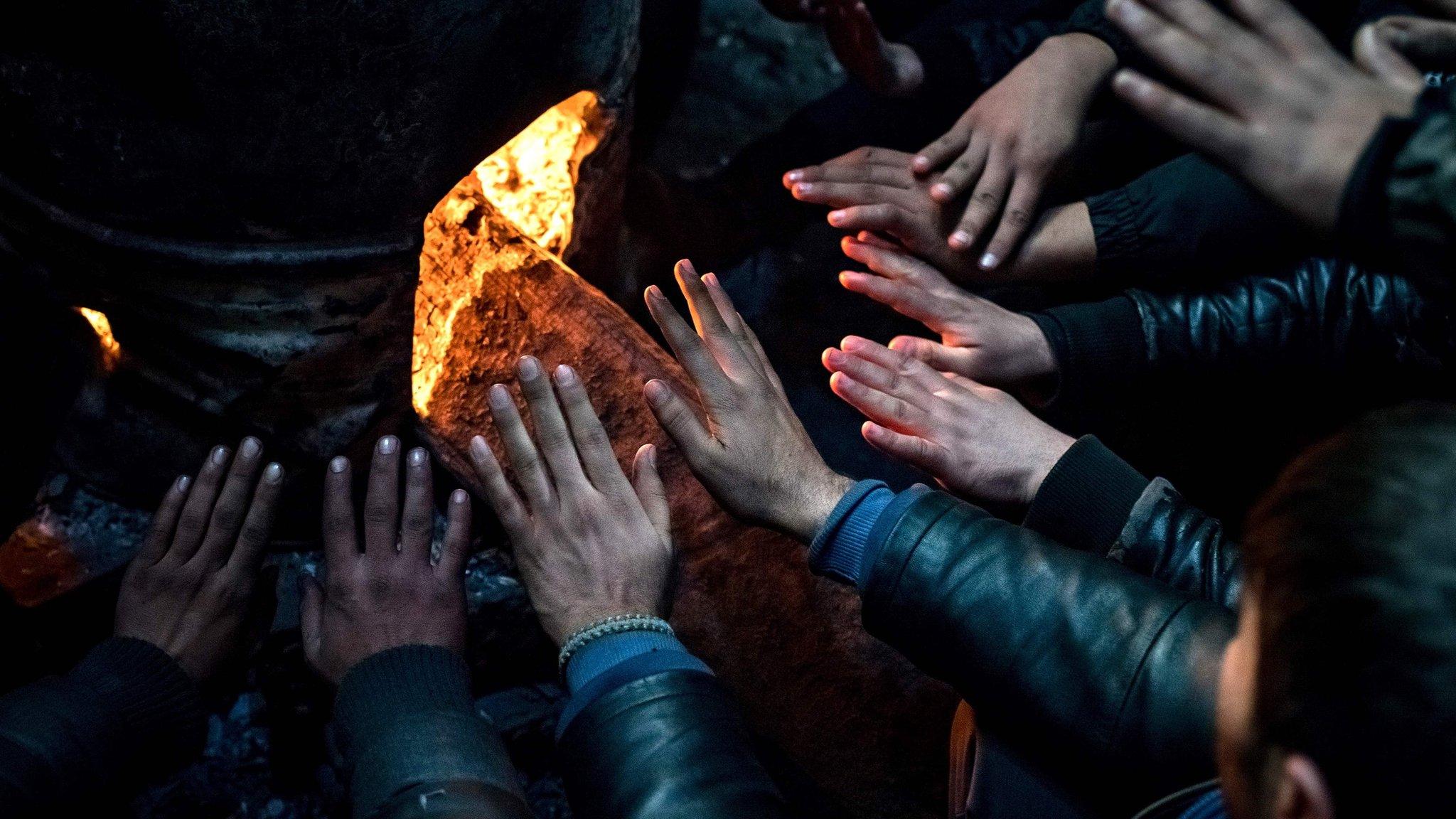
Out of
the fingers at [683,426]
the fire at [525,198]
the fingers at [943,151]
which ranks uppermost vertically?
the fire at [525,198]

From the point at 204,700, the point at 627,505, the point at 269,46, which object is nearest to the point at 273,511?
the point at 204,700

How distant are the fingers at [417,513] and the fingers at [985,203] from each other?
112 centimetres

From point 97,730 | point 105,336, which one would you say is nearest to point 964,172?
point 105,336

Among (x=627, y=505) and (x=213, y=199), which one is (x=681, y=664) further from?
(x=213, y=199)

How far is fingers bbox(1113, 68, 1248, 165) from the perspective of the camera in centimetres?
102

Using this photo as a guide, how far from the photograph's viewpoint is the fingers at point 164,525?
5.57 ft

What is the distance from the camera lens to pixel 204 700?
1699 mm

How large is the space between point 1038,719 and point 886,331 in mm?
1478

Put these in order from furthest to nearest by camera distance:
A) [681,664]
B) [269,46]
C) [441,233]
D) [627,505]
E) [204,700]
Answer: [441,233]
[204,700]
[627,505]
[681,664]
[269,46]

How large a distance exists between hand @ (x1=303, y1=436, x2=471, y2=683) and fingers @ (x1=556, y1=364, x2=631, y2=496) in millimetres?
254

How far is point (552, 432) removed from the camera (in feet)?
5.26

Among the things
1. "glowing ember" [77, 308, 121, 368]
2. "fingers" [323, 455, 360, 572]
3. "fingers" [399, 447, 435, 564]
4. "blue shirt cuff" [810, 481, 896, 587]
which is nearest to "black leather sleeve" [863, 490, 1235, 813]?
"blue shirt cuff" [810, 481, 896, 587]

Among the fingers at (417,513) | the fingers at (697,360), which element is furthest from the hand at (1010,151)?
the fingers at (417,513)

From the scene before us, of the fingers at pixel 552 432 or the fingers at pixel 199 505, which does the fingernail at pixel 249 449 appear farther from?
the fingers at pixel 552 432
